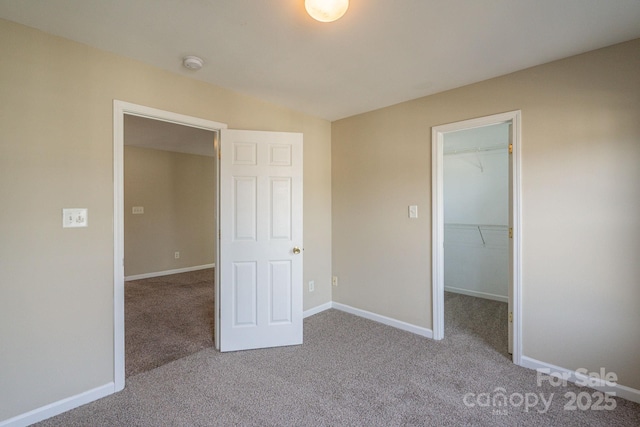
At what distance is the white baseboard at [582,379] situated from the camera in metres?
1.96

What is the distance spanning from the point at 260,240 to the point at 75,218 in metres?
1.36

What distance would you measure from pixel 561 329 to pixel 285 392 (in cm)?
213

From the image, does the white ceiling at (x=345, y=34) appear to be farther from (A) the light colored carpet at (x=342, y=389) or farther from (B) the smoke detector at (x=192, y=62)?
(A) the light colored carpet at (x=342, y=389)

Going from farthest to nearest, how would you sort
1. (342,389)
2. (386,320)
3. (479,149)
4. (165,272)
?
(165,272), (479,149), (386,320), (342,389)

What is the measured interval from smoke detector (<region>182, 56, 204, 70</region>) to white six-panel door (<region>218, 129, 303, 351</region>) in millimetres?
571

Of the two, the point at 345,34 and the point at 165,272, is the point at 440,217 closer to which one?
the point at 345,34

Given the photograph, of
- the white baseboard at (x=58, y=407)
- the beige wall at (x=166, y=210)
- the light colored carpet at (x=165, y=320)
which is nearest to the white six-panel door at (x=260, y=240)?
the light colored carpet at (x=165, y=320)

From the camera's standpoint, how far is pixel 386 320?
3277 millimetres

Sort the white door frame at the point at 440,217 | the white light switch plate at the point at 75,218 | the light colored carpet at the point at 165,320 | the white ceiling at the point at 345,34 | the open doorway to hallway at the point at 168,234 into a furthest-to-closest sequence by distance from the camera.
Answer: the open doorway to hallway at the point at 168,234
the light colored carpet at the point at 165,320
the white door frame at the point at 440,217
the white light switch plate at the point at 75,218
the white ceiling at the point at 345,34

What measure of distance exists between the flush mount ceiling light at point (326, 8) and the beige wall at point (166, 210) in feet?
16.1

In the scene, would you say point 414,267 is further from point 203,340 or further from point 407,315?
point 203,340

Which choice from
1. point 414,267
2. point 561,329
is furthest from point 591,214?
point 414,267

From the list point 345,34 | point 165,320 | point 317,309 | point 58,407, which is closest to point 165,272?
point 165,320

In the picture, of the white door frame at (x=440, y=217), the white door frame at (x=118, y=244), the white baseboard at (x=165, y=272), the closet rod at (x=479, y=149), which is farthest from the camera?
the white baseboard at (x=165, y=272)
